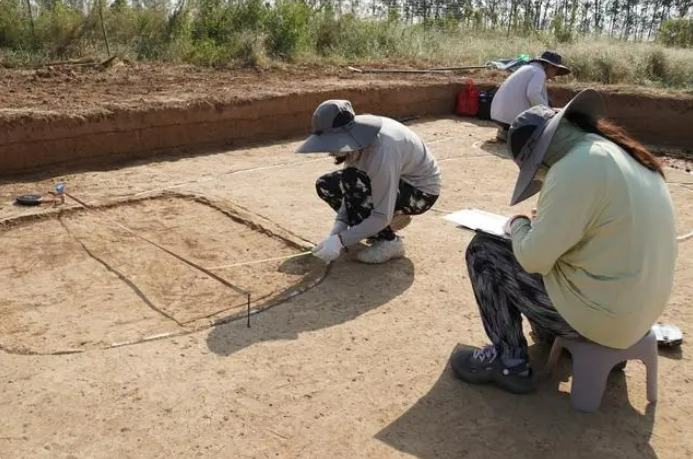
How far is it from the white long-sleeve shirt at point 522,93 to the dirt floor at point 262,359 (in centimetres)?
265

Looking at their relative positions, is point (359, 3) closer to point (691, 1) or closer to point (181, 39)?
point (181, 39)

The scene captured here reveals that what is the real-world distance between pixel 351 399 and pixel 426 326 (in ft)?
2.55

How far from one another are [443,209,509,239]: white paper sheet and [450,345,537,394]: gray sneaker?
50 cm

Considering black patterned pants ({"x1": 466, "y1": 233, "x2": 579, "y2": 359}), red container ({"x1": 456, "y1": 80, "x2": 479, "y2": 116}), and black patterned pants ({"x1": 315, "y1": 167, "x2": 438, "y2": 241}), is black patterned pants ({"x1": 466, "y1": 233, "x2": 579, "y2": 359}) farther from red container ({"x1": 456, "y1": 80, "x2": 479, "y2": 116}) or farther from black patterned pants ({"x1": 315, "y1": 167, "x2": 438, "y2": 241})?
red container ({"x1": 456, "y1": 80, "x2": 479, "y2": 116})

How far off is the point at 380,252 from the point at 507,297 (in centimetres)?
146

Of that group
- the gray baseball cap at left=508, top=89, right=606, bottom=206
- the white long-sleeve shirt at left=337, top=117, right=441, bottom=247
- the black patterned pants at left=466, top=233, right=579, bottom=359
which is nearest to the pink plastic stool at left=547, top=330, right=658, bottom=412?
the black patterned pants at left=466, top=233, right=579, bottom=359

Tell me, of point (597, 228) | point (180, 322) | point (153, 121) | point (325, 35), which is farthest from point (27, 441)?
point (325, 35)

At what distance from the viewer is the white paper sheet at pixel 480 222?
2924 mm

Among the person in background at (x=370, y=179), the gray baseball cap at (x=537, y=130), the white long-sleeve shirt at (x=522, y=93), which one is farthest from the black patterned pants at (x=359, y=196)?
the white long-sleeve shirt at (x=522, y=93)

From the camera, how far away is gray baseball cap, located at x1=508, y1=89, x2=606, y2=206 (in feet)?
7.98

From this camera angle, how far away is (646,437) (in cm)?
268

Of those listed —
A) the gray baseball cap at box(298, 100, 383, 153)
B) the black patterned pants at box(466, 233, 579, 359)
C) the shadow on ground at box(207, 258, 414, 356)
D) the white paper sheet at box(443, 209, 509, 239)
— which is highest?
the gray baseball cap at box(298, 100, 383, 153)

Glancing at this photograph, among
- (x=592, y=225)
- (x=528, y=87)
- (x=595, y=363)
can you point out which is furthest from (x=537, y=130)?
(x=528, y=87)

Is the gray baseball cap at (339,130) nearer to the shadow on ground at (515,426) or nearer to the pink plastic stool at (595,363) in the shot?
the shadow on ground at (515,426)
